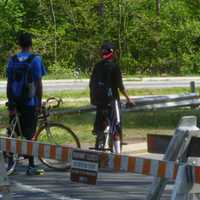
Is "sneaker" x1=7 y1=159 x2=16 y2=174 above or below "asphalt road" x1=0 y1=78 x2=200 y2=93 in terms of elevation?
above

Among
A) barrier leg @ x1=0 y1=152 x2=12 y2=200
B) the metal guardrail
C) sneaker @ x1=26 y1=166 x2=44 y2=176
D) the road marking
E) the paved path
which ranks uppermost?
barrier leg @ x1=0 y1=152 x2=12 y2=200

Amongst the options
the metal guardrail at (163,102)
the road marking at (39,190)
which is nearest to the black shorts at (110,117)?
the road marking at (39,190)

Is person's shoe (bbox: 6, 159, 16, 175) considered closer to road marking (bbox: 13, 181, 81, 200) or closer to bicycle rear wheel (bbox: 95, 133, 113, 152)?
road marking (bbox: 13, 181, 81, 200)

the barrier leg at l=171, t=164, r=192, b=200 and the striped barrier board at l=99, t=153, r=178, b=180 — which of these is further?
the striped barrier board at l=99, t=153, r=178, b=180

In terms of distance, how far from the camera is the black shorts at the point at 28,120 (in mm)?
9977

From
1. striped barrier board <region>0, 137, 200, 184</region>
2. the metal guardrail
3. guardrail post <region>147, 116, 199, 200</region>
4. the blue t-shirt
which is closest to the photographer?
striped barrier board <region>0, 137, 200, 184</region>

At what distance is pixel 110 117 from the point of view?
35.2 feet

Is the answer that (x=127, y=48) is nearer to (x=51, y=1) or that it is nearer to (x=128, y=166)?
(x=51, y=1)

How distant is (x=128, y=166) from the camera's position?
5.99 metres

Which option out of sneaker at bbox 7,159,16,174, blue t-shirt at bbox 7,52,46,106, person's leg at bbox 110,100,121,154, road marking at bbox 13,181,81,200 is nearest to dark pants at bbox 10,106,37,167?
blue t-shirt at bbox 7,52,46,106

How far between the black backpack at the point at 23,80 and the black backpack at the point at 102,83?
108 cm

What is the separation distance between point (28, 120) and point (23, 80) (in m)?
0.55

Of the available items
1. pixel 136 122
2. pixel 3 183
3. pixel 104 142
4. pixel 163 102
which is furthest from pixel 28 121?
pixel 163 102

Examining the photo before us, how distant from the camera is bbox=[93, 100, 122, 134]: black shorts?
1067cm
